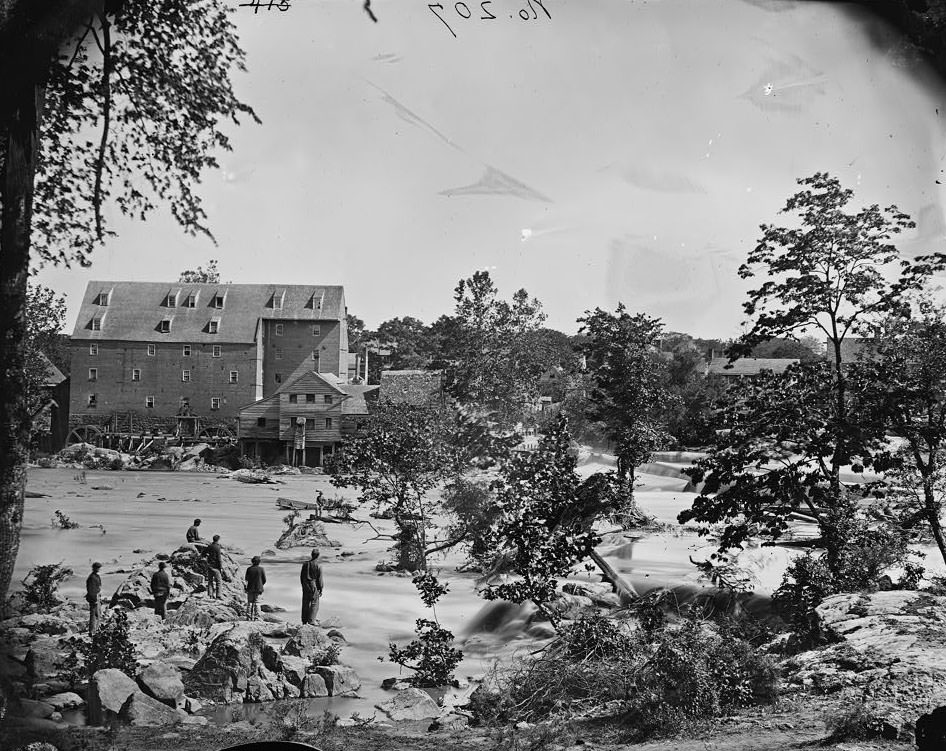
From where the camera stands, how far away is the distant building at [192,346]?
2975 millimetres

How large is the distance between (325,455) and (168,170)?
134 cm

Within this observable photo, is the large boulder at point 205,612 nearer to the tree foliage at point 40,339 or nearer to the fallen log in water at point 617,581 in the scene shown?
the tree foliage at point 40,339

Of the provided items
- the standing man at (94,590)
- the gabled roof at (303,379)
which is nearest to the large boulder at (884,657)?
the gabled roof at (303,379)

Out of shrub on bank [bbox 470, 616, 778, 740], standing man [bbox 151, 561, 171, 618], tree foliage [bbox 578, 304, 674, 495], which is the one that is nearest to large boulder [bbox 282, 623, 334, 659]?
standing man [bbox 151, 561, 171, 618]

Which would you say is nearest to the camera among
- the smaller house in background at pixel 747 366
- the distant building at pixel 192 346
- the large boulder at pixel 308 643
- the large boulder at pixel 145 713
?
the large boulder at pixel 145 713

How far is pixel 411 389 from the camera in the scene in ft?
9.60

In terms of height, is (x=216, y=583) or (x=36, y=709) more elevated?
(x=216, y=583)

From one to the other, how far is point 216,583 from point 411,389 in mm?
1087

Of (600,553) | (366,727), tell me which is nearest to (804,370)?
(600,553)

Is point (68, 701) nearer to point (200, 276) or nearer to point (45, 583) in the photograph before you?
point (45, 583)

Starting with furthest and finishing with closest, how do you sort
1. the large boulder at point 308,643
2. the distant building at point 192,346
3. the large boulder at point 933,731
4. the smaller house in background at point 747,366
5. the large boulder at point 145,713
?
the smaller house in background at point 747,366 → the distant building at point 192,346 → the large boulder at point 308,643 → the large boulder at point 145,713 → the large boulder at point 933,731

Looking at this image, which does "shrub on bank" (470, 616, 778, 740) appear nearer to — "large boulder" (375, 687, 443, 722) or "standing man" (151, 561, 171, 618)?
"large boulder" (375, 687, 443, 722)

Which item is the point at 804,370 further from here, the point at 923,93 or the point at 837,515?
the point at 923,93

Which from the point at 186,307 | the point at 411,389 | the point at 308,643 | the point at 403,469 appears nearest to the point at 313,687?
the point at 308,643
